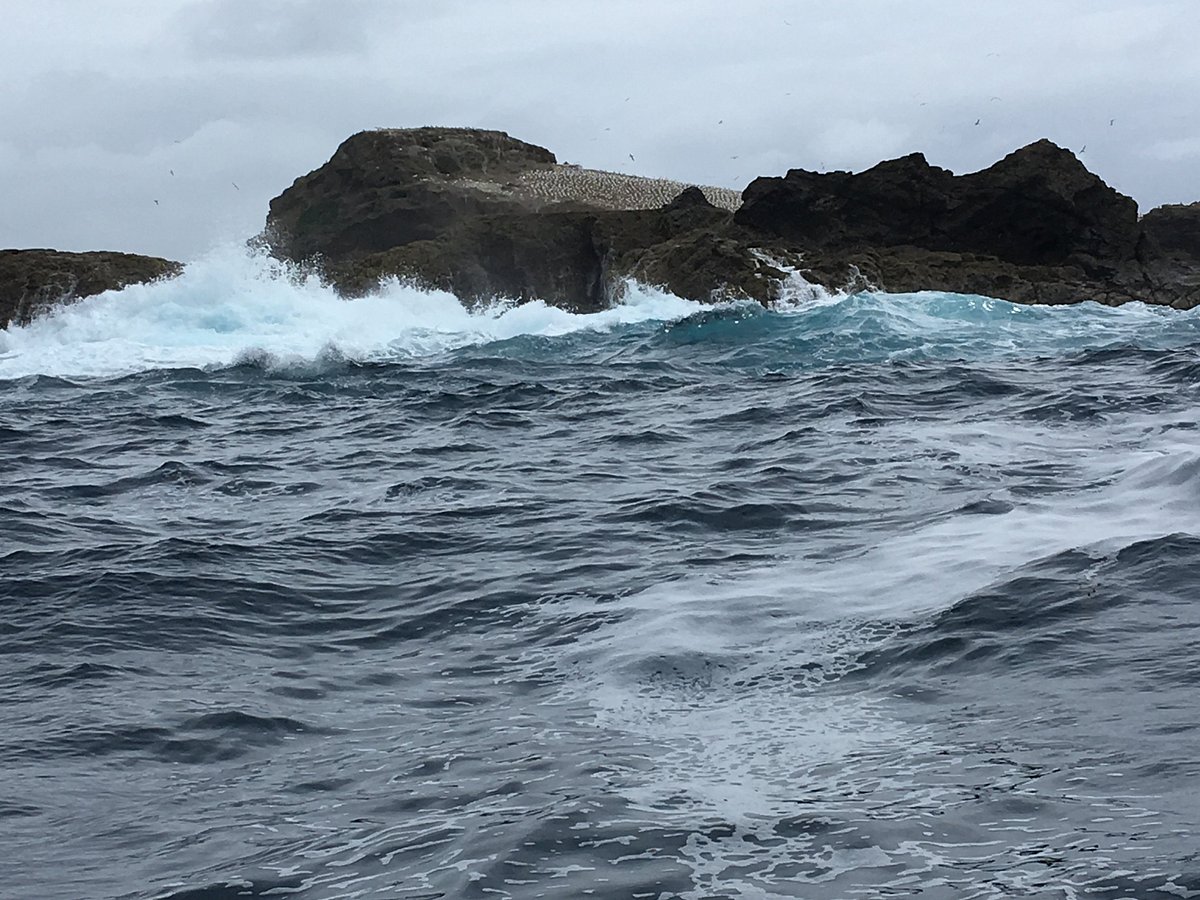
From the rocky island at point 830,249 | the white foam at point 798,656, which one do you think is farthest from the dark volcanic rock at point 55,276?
the white foam at point 798,656

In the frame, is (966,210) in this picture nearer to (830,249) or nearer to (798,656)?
(830,249)

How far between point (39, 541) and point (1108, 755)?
6.27 metres

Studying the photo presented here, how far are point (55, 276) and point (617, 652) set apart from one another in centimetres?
2127

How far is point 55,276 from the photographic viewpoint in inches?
950

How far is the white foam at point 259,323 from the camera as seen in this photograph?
65.0 ft

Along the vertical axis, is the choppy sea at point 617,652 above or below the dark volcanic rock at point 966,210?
below

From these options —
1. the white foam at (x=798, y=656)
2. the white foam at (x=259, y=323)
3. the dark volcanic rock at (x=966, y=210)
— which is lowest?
the white foam at (x=798, y=656)

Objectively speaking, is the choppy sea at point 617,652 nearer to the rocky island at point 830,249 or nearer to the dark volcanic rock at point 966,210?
the rocky island at point 830,249

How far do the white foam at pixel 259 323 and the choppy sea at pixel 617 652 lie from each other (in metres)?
7.10

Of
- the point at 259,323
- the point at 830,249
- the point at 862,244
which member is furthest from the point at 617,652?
the point at 862,244

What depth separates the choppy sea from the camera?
12.0 feet

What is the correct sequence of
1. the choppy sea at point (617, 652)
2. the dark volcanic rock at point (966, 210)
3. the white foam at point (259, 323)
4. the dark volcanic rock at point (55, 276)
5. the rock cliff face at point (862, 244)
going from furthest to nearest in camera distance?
the dark volcanic rock at point (966, 210) < the dark volcanic rock at point (55, 276) < the rock cliff face at point (862, 244) < the white foam at point (259, 323) < the choppy sea at point (617, 652)

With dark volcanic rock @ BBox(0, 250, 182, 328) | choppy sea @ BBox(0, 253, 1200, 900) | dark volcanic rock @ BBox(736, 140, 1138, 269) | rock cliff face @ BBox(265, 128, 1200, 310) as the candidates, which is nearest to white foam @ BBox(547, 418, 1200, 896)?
choppy sea @ BBox(0, 253, 1200, 900)

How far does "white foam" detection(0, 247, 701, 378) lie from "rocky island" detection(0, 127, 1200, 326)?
1.03m
